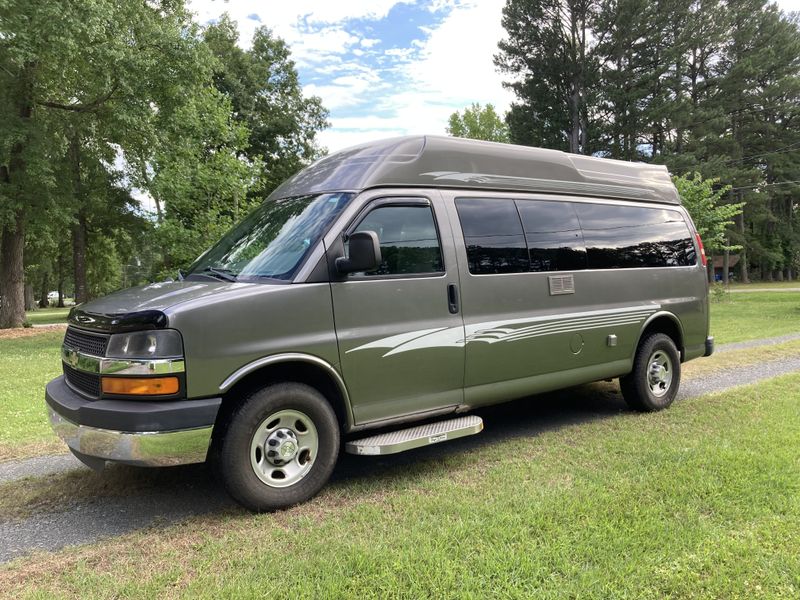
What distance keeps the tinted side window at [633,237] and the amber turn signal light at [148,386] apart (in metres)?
4.05

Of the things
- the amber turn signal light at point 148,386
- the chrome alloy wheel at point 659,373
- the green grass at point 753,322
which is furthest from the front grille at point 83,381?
the green grass at point 753,322

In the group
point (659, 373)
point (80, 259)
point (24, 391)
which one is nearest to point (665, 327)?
point (659, 373)

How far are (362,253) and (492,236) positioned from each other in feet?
4.94

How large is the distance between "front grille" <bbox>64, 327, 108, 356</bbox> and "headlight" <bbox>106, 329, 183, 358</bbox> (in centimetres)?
22

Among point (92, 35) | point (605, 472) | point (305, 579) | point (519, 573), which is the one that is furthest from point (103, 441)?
point (92, 35)

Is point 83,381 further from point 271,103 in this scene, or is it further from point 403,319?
point 271,103

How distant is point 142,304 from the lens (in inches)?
139

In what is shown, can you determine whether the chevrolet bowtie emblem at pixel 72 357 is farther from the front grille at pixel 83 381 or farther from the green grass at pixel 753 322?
the green grass at pixel 753 322

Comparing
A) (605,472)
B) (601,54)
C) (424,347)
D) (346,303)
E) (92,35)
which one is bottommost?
(605,472)

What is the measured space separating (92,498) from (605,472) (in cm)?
378

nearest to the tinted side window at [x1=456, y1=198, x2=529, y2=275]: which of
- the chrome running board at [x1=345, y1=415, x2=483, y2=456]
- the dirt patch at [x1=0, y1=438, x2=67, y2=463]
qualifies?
the chrome running board at [x1=345, y1=415, x2=483, y2=456]

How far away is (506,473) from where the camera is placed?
429cm

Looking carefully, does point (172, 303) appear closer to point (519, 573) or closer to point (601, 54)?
point (519, 573)

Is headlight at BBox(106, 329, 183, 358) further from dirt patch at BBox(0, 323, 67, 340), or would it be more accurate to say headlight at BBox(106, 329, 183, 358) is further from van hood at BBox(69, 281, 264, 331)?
dirt patch at BBox(0, 323, 67, 340)
